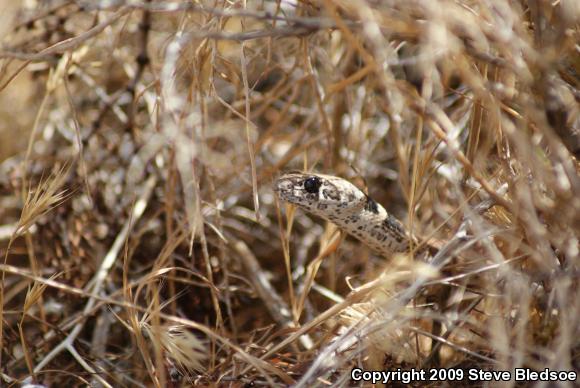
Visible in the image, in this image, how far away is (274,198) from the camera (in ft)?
7.31

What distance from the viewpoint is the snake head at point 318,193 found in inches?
74.1

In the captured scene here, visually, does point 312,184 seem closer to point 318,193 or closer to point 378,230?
point 318,193

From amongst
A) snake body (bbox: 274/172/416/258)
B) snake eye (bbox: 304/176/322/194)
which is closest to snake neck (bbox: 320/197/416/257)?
snake body (bbox: 274/172/416/258)

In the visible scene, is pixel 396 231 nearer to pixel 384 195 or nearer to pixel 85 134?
pixel 384 195

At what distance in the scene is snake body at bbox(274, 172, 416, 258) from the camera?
189 cm

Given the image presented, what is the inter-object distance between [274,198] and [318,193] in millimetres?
341

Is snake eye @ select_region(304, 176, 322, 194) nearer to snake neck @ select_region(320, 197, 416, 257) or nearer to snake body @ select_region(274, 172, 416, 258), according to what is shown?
snake body @ select_region(274, 172, 416, 258)

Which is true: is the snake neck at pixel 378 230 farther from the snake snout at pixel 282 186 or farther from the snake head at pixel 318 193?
the snake snout at pixel 282 186

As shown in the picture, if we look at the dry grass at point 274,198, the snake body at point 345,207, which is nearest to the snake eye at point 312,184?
the snake body at point 345,207

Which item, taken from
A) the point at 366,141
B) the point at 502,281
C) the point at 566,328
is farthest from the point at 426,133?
the point at 566,328

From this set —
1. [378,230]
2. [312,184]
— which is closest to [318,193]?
[312,184]

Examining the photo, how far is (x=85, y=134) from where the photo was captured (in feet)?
8.18

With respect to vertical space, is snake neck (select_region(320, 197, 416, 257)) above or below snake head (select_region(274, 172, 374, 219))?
below

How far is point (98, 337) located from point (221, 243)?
0.45 m
